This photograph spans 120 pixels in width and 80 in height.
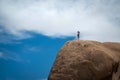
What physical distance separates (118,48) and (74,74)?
4.60 meters

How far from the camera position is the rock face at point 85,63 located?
13648 mm

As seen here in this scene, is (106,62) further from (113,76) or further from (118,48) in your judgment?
(118,48)

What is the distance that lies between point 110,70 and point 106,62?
0.70m

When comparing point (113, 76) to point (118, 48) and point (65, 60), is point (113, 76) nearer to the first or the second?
point (118, 48)

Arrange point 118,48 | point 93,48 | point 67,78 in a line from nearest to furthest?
1. point 67,78
2. point 93,48
3. point 118,48

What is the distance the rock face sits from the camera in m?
13.6

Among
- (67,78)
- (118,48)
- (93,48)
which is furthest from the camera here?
(118,48)

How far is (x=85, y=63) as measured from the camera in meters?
13.7

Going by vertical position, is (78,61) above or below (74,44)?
below

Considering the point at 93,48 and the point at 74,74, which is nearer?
the point at 74,74

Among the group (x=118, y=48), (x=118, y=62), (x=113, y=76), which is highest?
(x=118, y=48)

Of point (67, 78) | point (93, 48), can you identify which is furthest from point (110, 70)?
point (67, 78)

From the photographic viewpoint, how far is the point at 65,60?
14.3 meters

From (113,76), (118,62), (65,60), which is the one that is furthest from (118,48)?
(65,60)
